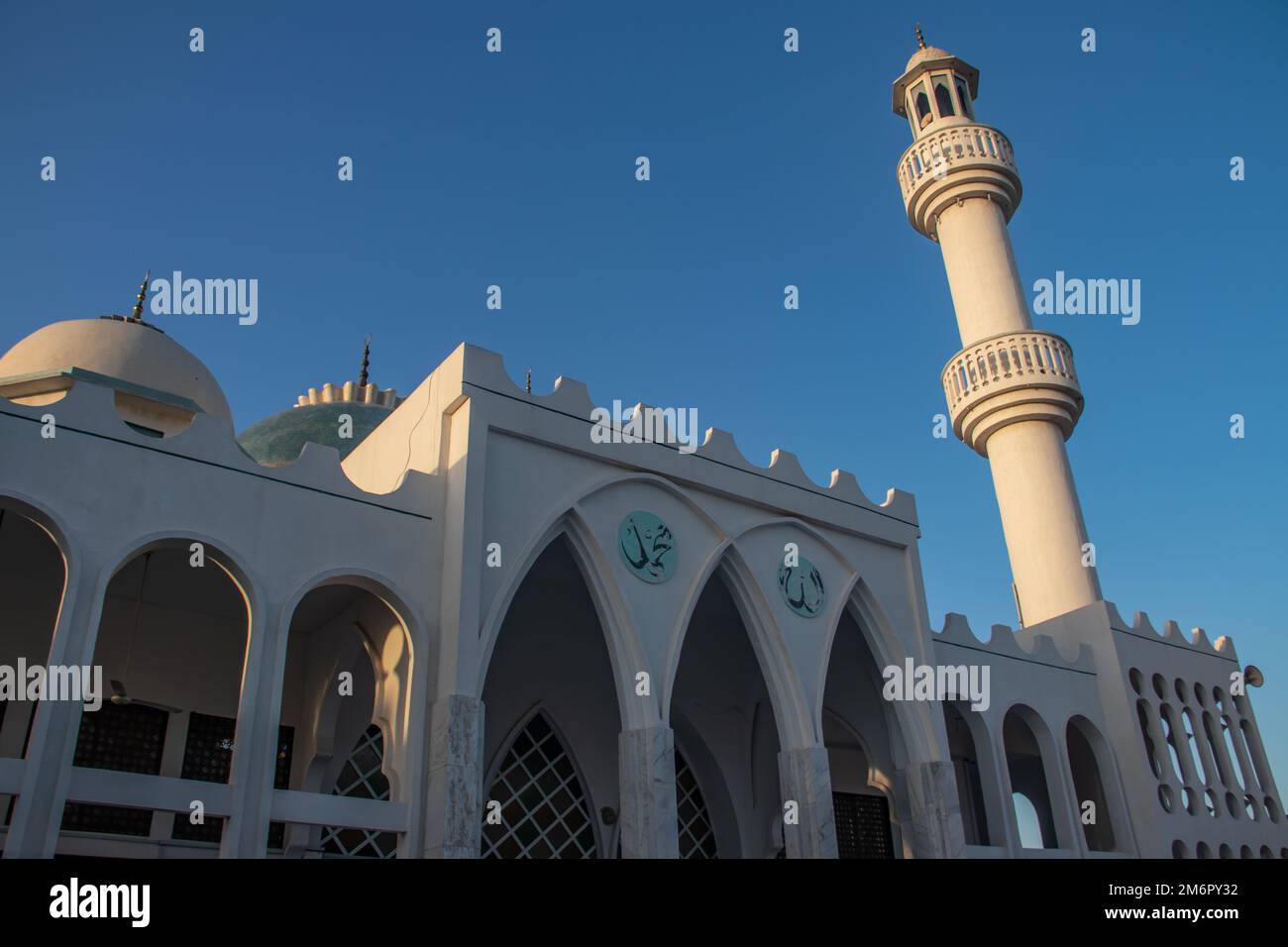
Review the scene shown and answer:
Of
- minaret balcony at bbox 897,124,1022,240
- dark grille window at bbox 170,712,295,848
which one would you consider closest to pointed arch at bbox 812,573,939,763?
dark grille window at bbox 170,712,295,848

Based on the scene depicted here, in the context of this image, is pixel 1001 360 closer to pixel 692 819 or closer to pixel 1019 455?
pixel 1019 455

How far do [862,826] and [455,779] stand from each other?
818cm

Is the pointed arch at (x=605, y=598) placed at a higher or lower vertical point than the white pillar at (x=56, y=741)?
higher

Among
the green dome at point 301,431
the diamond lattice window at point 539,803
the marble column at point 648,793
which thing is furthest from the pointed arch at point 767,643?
the green dome at point 301,431

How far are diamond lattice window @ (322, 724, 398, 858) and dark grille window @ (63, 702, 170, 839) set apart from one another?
176cm

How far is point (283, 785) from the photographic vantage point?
10992 mm

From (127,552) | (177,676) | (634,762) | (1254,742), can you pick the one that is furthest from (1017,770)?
(127,552)

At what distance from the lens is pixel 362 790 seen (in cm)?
1164

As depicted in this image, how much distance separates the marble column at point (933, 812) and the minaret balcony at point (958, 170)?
11232 millimetres

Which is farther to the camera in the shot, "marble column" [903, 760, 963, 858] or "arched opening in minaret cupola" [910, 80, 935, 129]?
"arched opening in minaret cupola" [910, 80, 935, 129]

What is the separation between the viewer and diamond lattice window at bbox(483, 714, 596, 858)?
40.5ft

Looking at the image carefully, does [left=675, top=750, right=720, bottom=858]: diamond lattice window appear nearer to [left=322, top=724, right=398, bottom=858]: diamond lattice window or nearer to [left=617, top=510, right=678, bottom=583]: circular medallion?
[left=322, top=724, right=398, bottom=858]: diamond lattice window

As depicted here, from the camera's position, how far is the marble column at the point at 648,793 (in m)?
9.35

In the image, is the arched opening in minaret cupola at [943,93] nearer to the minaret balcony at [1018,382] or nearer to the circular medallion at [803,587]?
the minaret balcony at [1018,382]
